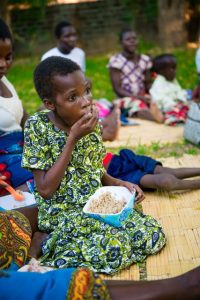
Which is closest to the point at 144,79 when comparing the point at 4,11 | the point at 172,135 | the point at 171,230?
the point at 172,135

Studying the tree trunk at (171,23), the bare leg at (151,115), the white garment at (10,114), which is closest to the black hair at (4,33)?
the white garment at (10,114)

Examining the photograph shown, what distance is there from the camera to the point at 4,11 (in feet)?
34.6

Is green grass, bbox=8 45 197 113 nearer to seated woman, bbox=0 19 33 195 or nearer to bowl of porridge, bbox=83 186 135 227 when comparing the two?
seated woman, bbox=0 19 33 195

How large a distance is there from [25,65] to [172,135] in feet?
21.8

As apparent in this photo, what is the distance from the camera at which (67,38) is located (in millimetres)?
6199

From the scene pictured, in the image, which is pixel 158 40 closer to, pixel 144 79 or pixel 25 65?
pixel 25 65

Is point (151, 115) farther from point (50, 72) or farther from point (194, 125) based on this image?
point (50, 72)

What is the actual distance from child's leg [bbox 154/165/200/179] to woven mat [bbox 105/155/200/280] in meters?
0.14

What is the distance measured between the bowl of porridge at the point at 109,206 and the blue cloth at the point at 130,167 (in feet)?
2.36

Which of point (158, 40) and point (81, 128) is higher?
point (81, 128)

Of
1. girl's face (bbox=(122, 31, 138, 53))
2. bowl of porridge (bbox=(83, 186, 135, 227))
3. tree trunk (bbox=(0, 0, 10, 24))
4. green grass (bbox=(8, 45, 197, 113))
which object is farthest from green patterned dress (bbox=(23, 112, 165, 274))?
tree trunk (bbox=(0, 0, 10, 24))

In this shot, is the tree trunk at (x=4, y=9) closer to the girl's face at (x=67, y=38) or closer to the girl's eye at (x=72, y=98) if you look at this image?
the girl's face at (x=67, y=38)

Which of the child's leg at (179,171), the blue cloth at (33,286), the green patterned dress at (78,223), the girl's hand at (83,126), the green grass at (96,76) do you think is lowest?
the green grass at (96,76)

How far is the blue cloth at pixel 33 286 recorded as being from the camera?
173 centimetres
